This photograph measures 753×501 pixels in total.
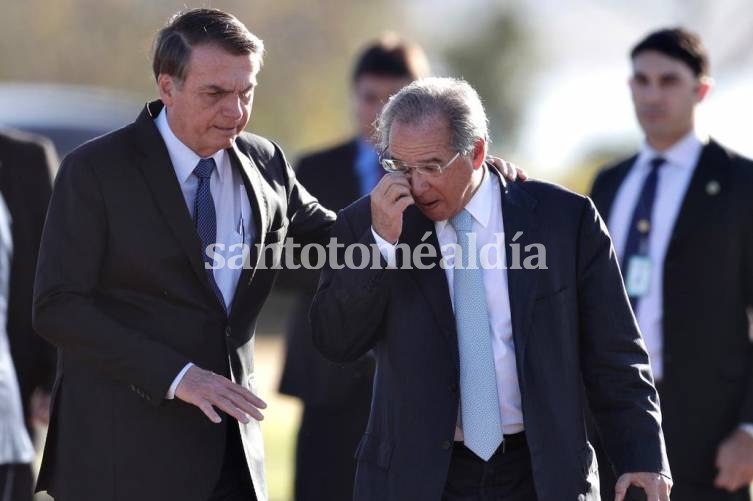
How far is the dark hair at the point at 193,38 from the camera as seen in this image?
4.43m

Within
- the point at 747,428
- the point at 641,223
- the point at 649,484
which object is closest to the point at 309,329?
the point at 641,223

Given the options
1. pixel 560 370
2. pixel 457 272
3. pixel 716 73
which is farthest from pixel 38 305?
pixel 716 73

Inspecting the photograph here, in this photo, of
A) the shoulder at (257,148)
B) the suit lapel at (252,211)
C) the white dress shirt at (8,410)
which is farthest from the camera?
the white dress shirt at (8,410)

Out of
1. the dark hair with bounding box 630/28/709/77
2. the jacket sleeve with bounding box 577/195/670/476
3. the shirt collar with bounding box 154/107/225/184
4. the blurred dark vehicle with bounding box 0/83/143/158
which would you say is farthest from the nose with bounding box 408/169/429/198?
the blurred dark vehicle with bounding box 0/83/143/158

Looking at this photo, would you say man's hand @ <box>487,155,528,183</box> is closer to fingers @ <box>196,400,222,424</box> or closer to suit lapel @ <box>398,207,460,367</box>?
suit lapel @ <box>398,207,460,367</box>

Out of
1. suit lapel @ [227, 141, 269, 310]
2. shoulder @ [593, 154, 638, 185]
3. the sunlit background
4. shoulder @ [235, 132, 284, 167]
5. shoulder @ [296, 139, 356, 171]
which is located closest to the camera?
suit lapel @ [227, 141, 269, 310]

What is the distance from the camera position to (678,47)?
6402mm

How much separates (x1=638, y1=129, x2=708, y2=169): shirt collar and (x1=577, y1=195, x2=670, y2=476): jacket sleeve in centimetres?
203

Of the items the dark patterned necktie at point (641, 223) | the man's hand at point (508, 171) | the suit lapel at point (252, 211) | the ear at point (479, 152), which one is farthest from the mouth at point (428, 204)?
the dark patterned necktie at point (641, 223)

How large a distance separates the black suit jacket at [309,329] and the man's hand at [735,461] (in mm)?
1397

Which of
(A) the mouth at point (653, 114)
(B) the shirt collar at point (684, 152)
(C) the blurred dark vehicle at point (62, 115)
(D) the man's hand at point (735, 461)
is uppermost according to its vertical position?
(C) the blurred dark vehicle at point (62, 115)

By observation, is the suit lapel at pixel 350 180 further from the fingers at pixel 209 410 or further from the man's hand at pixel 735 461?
the fingers at pixel 209 410

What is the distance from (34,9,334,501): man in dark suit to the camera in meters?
4.26

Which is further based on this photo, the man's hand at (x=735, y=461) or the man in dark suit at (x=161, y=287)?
the man's hand at (x=735, y=461)
